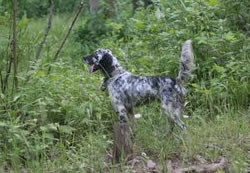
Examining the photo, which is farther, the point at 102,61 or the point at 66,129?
the point at 102,61

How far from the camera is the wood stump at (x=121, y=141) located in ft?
17.1

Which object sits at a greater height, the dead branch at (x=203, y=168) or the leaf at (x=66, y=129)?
the leaf at (x=66, y=129)

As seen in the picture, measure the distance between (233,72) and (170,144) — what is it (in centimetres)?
205

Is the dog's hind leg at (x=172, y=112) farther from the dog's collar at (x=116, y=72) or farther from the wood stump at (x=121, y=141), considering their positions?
the wood stump at (x=121, y=141)

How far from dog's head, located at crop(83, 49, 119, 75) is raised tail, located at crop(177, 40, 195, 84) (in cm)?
79

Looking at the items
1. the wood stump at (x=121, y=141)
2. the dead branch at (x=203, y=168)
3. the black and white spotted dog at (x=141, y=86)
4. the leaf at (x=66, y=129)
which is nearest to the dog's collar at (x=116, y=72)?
the black and white spotted dog at (x=141, y=86)

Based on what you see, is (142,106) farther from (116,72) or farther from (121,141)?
(121,141)

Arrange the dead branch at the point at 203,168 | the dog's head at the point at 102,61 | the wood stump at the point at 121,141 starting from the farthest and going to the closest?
the dog's head at the point at 102,61 → the wood stump at the point at 121,141 → the dead branch at the point at 203,168

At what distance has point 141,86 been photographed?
6.01 meters

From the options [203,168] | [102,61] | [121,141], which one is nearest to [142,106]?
[102,61]

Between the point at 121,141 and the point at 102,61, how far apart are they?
1241 millimetres

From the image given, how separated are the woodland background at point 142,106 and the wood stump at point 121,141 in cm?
14

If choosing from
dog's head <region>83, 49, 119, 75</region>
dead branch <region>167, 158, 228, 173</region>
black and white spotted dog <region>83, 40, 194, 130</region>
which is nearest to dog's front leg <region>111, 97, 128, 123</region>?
black and white spotted dog <region>83, 40, 194, 130</region>

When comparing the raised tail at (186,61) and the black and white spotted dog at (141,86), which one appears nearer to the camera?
the raised tail at (186,61)
